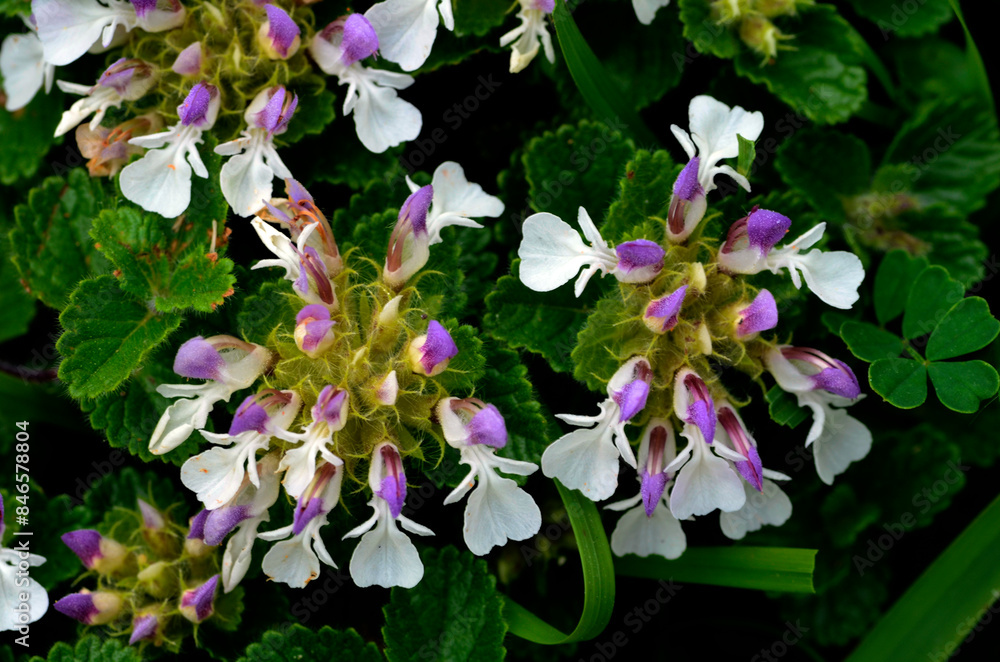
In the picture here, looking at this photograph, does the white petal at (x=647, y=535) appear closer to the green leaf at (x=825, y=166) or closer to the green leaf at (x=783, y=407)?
the green leaf at (x=783, y=407)

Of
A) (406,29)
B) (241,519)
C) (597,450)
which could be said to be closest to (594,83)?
(406,29)

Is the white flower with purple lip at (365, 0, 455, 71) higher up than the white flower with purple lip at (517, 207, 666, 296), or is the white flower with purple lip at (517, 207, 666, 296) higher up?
the white flower with purple lip at (365, 0, 455, 71)

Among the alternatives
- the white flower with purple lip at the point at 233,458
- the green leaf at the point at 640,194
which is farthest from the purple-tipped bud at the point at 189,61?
the green leaf at the point at 640,194

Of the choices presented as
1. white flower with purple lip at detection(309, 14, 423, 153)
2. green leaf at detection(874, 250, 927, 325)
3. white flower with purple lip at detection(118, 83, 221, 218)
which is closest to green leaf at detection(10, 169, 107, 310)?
white flower with purple lip at detection(118, 83, 221, 218)

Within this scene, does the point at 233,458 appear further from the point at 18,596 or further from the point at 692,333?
the point at 692,333

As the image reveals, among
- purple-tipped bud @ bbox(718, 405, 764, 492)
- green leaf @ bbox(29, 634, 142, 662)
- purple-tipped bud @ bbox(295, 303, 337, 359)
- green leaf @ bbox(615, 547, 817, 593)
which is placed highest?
purple-tipped bud @ bbox(295, 303, 337, 359)

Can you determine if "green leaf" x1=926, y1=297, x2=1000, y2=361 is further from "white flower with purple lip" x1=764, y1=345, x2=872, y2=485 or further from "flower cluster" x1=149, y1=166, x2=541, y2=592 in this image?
"flower cluster" x1=149, y1=166, x2=541, y2=592
